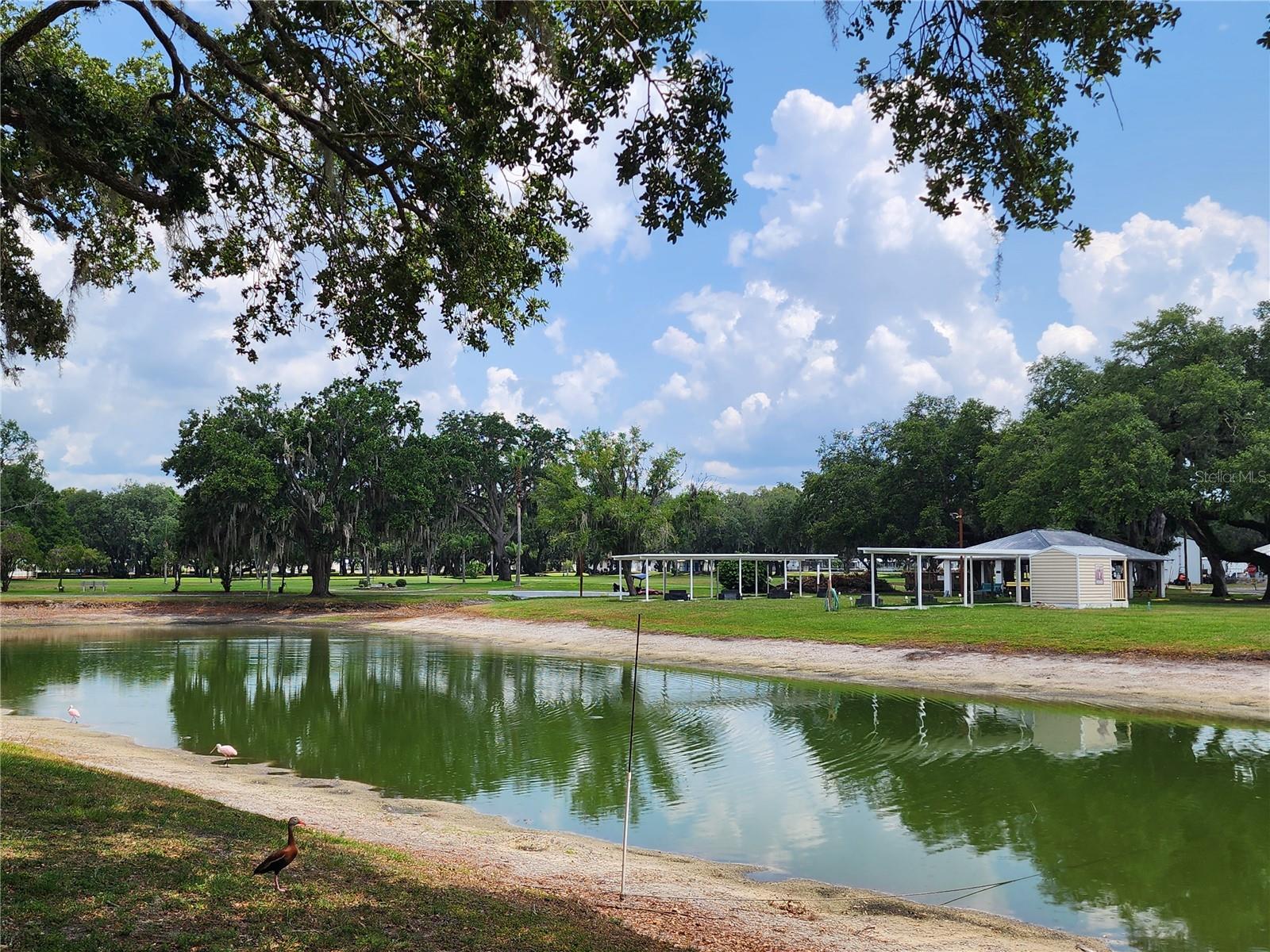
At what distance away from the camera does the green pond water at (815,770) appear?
29.6 feet

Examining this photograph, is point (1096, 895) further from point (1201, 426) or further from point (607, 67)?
point (1201, 426)

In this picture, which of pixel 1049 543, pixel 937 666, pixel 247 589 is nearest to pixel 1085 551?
pixel 1049 543

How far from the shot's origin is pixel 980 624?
26797mm

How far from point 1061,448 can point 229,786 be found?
3757cm

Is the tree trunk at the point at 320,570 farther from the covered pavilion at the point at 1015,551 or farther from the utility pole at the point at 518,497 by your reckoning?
the covered pavilion at the point at 1015,551

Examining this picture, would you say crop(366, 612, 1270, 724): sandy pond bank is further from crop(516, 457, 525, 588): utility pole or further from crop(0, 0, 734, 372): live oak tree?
crop(516, 457, 525, 588): utility pole

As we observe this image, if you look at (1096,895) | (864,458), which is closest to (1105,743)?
(1096,895)

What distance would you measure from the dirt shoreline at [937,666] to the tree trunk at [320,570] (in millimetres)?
7682

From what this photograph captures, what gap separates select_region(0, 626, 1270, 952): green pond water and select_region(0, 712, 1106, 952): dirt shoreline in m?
0.65

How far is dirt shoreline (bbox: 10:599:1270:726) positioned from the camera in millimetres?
18531

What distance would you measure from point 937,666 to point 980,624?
15.2 feet

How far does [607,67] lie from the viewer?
602 cm

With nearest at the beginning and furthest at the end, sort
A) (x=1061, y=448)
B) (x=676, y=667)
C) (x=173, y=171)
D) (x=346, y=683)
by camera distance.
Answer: (x=173, y=171)
(x=346, y=683)
(x=676, y=667)
(x=1061, y=448)

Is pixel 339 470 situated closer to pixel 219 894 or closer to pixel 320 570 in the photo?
pixel 320 570
